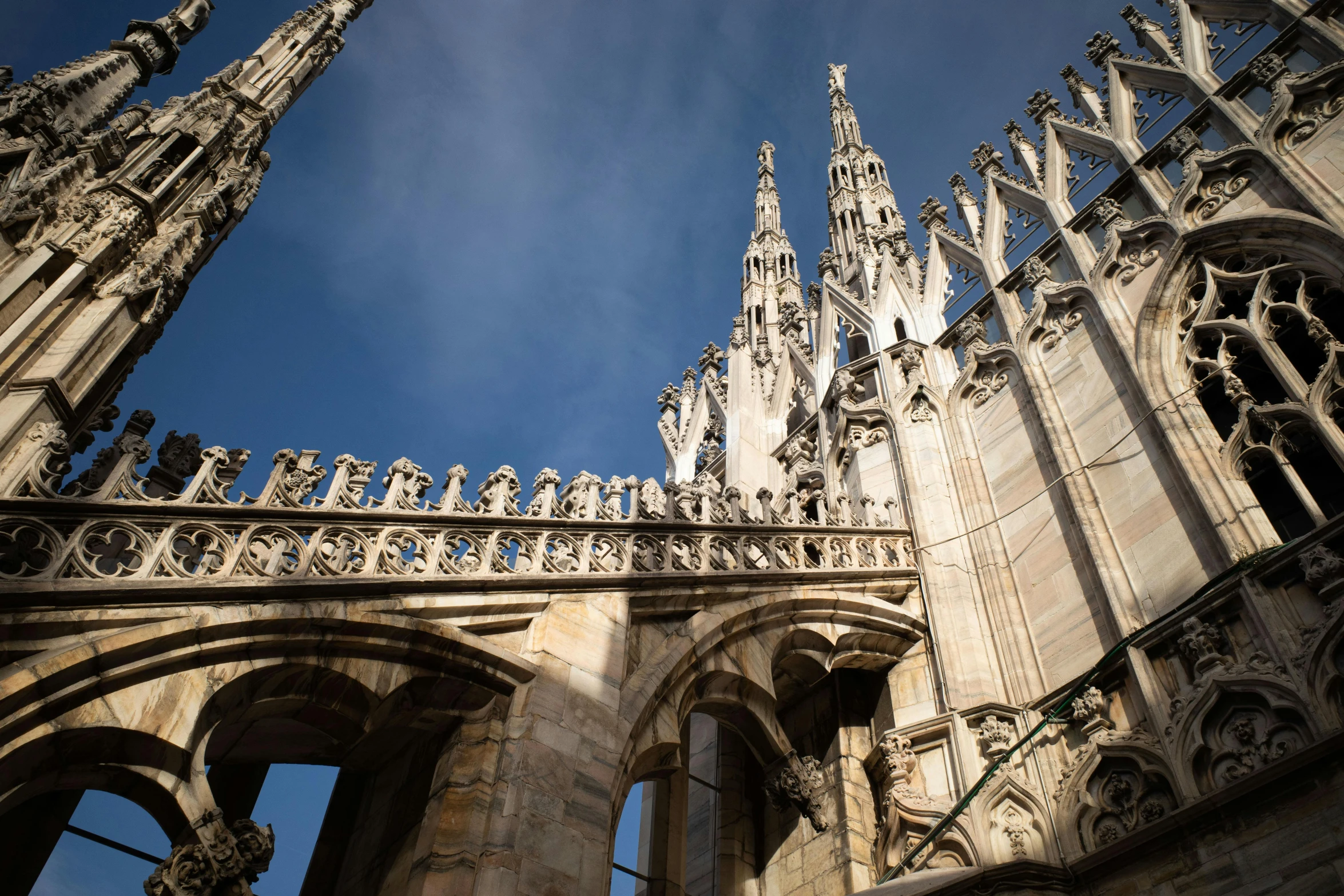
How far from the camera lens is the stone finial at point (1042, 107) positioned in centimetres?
1399

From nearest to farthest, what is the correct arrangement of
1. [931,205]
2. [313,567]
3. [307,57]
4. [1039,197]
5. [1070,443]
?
1. [313,567]
2. [1070,443]
3. [1039,197]
4. [931,205]
5. [307,57]

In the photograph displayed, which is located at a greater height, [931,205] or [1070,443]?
[931,205]

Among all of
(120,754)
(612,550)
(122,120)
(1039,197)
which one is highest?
(1039,197)

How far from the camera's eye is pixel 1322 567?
659 cm

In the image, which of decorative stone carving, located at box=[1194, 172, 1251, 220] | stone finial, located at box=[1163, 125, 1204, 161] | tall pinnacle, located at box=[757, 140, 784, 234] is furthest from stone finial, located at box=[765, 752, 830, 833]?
tall pinnacle, located at box=[757, 140, 784, 234]

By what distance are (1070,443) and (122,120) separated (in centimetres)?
1161

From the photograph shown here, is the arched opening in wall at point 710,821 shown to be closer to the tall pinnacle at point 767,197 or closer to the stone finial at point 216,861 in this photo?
the stone finial at point 216,861

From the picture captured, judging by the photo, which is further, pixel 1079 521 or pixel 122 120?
pixel 122 120

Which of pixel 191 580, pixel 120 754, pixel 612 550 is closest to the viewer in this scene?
pixel 120 754

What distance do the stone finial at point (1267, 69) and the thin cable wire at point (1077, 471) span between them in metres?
3.63

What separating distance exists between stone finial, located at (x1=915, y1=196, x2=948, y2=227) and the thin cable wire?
20.5ft

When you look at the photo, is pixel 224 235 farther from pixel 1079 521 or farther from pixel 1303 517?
pixel 1303 517

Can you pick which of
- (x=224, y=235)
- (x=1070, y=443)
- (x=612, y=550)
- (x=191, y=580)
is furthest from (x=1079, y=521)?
(x=224, y=235)

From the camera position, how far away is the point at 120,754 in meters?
5.57
